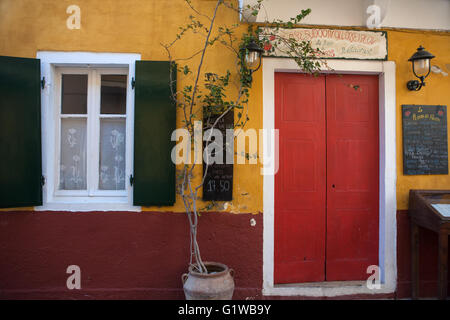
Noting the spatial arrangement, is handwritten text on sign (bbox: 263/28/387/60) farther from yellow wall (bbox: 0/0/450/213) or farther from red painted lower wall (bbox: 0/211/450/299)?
red painted lower wall (bbox: 0/211/450/299)

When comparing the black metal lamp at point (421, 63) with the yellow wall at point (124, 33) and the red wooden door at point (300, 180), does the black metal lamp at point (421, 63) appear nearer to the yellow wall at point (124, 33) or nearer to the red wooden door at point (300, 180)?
the red wooden door at point (300, 180)

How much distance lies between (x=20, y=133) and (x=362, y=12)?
166 inches

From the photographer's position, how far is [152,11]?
3.59 metres

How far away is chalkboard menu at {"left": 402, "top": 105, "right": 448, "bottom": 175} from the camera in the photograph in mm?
3760

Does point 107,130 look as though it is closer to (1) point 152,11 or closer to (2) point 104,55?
(2) point 104,55

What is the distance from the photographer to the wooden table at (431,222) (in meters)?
3.26

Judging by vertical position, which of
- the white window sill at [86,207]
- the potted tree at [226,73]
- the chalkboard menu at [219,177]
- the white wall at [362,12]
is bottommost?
the white window sill at [86,207]

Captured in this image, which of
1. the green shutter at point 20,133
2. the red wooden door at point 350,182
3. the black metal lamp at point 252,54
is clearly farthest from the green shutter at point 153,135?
the red wooden door at point 350,182

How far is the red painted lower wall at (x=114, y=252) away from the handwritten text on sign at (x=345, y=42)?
7.36ft

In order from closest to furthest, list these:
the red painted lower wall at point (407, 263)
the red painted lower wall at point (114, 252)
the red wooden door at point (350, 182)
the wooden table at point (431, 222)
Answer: the wooden table at point (431, 222)
the red painted lower wall at point (114, 252)
the red painted lower wall at point (407, 263)
the red wooden door at point (350, 182)

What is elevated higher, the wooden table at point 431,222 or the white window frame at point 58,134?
the white window frame at point 58,134

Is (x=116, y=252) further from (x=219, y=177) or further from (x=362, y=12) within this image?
(x=362, y=12)
